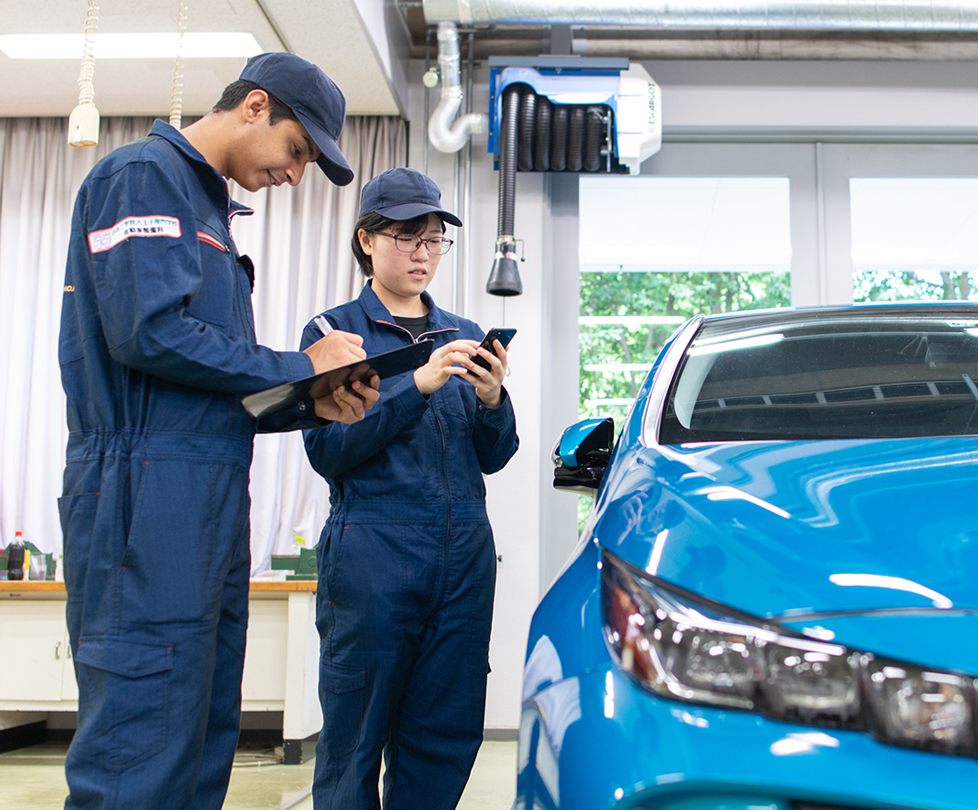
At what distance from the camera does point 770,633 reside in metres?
0.76

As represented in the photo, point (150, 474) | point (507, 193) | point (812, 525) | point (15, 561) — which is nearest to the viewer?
point (812, 525)

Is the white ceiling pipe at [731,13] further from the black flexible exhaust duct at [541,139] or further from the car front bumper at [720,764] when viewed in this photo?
the car front bumper at [720,764]

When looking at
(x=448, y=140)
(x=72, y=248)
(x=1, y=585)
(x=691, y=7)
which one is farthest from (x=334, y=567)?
(x=691, y=7)

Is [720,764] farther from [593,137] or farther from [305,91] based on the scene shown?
[593,137]

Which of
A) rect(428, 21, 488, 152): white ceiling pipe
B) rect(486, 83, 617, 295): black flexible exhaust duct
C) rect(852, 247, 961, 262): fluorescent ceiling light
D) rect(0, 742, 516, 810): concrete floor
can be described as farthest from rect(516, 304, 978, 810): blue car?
rect(852, 247, 961, 262): fluorescent ceiling light

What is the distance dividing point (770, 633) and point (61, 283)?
4.18 m

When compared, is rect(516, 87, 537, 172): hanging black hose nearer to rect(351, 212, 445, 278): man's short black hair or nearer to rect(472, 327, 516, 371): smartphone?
rect(351, 212, 445, 278): man's short black hair

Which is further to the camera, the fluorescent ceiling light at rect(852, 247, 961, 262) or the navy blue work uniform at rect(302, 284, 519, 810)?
the fluorescent ceiling light at rect(852, 247, 961, 262)

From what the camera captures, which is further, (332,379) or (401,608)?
(401,608)

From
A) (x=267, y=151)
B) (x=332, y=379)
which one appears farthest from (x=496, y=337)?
(x=267, y=151)

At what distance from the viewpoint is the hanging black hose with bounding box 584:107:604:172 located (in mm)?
3791

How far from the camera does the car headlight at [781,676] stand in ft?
2.26

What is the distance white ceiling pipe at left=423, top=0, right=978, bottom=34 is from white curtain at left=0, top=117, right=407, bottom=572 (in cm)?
82

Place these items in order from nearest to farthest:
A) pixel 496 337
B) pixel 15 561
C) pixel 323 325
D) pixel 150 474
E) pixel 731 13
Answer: pixel 150 474, pixel 496 337, pixel 323 325, pixel 15 561, pixel 731 13
